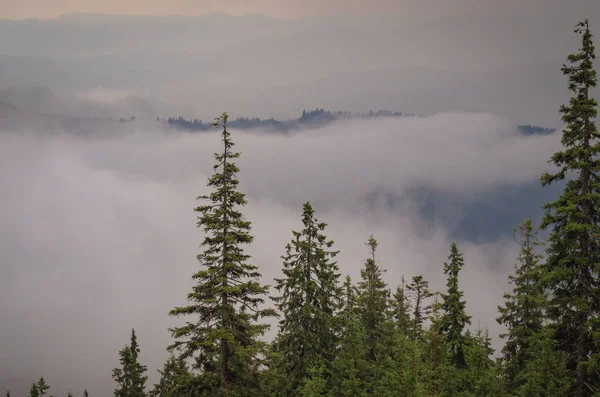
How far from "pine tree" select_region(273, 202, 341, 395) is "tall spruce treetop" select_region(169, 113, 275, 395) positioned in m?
7.22

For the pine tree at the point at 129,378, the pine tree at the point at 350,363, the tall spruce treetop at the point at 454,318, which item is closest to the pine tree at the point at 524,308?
the tall spruce treetop at the point at 454,318

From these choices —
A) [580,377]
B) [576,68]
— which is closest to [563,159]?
[576,68]

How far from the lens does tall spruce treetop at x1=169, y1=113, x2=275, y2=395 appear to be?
22438mm

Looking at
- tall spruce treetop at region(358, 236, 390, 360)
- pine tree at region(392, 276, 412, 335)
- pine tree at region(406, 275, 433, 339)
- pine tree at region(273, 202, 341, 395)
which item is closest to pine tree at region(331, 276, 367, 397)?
pine tree at region(273, 202, 341, 395)

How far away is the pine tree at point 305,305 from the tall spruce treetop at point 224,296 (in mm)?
7215

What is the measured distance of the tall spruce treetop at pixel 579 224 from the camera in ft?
77.3

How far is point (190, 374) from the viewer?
75.9 feet

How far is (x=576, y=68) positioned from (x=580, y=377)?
49.7 ft

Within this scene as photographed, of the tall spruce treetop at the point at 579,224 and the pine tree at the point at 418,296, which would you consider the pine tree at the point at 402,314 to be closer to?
the pine tree at the point at 418,296

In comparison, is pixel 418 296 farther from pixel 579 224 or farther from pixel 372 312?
pixel 579 224

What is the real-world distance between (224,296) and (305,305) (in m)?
8.58

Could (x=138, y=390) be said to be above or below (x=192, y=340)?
below

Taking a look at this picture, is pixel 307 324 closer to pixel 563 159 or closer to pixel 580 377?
pixel 580 377

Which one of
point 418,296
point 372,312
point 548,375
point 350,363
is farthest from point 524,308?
point 350,363
